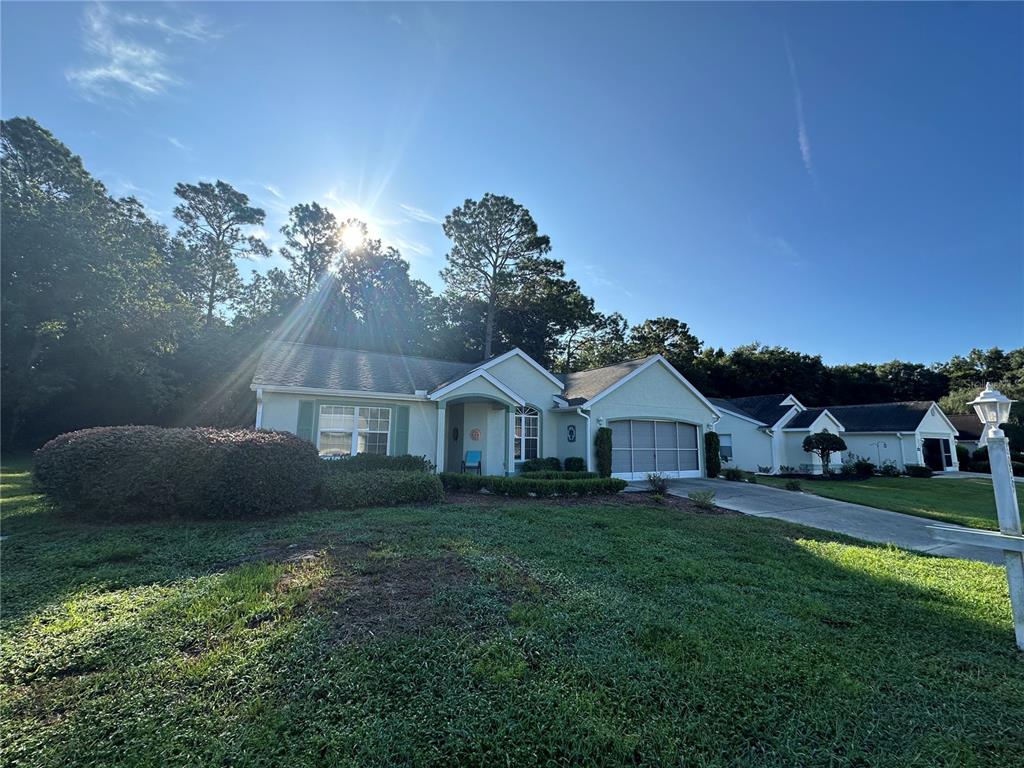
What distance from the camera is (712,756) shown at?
2408 millimetres

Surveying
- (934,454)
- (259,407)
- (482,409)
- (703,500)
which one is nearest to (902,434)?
(934,454)

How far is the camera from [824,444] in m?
22.2

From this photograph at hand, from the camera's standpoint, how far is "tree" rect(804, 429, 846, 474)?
22.2 metres

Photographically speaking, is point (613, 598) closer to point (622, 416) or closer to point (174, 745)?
point (174, 745)

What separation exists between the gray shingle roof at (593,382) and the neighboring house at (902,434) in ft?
61.8

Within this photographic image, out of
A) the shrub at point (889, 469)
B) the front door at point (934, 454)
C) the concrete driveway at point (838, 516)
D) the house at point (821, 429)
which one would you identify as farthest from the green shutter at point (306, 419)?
the front door at point (934, 454)

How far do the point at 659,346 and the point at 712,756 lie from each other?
40694 millimetres

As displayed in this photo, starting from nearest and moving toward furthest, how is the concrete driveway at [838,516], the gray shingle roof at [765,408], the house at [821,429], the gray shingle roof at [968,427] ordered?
the concrete driveway at [838,516]
the house at [821,429]
the gray shingle roof at [765,408]
the gray shingle roof at [968,427]

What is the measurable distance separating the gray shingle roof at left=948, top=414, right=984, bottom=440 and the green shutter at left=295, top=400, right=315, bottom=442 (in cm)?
4404

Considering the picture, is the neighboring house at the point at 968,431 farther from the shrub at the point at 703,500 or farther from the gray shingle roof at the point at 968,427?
the shrub at the point at 703,500

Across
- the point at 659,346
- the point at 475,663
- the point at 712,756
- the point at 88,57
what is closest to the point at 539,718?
the point at 475,663

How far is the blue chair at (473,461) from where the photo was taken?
587 inches

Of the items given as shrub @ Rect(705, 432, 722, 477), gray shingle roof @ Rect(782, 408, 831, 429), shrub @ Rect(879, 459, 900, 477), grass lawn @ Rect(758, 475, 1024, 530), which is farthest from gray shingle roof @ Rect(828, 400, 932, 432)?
shrub @ Rect(705, 432, 722, 477)

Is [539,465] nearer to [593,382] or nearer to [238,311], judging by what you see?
[593,382]
